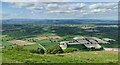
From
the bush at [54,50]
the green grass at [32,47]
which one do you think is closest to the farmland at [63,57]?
the bush at [54,50]

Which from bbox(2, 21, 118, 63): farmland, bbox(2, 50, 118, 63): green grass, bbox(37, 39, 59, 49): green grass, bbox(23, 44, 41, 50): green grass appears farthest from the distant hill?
bbox(2, 50, 118, 63): green grass

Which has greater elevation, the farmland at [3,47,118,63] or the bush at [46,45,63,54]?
the bush at [46,45,63,54]

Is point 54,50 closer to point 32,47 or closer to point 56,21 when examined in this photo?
point 32,47

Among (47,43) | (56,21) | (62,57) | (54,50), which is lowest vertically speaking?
(62,57)

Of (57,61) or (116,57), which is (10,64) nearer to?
(57,61)

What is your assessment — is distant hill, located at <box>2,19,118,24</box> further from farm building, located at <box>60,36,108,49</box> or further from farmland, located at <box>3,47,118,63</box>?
farmland, located at <box>3,47,118,63</box>

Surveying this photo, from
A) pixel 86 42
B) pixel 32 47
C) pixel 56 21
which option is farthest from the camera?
pixel 56 21

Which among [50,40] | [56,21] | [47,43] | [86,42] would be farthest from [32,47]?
[86,42]

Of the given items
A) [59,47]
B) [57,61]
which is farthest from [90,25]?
[57,61]
